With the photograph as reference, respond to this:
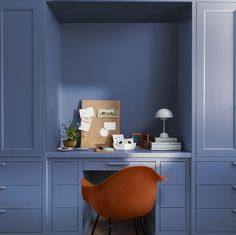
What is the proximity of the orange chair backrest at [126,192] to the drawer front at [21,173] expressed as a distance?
0.61m

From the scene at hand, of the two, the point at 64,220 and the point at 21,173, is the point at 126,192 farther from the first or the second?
the point at 21,173

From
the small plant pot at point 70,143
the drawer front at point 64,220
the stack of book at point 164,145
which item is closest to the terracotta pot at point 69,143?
the small plant pot at point 70,143

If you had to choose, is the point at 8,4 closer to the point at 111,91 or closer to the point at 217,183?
the point at 111,91

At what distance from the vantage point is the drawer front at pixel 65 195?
109 inches

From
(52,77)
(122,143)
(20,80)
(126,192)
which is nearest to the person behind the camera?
(126,192)

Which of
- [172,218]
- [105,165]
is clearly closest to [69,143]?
[105,165]

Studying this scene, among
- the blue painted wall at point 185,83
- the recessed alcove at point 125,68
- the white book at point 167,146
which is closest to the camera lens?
the blue painted wall at point 185,83

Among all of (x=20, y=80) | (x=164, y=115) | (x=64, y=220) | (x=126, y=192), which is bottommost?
(x=64, y=220)

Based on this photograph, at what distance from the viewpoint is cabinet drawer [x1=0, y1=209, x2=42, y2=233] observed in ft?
9.00

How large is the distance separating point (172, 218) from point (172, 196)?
0.19m

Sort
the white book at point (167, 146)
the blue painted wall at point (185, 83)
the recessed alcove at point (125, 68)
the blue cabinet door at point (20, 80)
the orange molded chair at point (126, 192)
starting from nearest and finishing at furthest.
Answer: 1. the orange molded chair at point (126, 192)
2. the blue cabinet door at point (20, 80)
3. the blue painted wall at point (185, 83)
4. the white book at point (167, 146)
5. the recessed alcove at point (125, 68)

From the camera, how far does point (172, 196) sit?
2.79 metres

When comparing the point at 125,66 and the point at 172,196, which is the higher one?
the point at 125,66

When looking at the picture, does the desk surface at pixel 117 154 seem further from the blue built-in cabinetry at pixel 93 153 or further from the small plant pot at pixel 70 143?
the small plant pot at pixel 70 143
